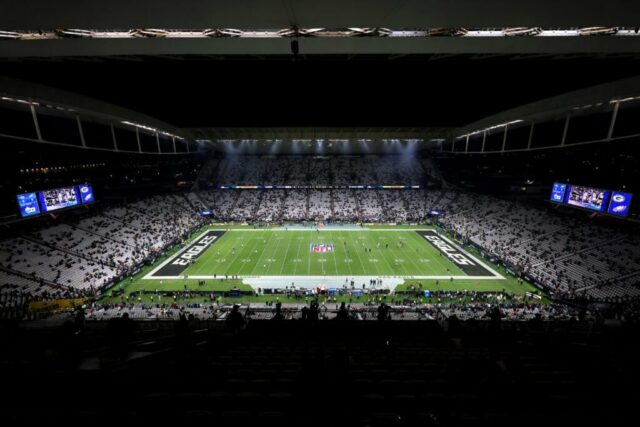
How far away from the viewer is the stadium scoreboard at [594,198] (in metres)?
27.0

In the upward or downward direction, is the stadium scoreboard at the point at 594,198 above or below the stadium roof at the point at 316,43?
below

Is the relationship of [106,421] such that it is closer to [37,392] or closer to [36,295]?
[37,392]

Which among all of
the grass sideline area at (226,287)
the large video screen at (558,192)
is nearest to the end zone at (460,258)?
the grass sideline area at (226,287)

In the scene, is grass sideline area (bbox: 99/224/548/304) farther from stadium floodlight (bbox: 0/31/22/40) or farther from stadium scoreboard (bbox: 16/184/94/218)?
stadium floodlight (bbox: 0/31/22/40)

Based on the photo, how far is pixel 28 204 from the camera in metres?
26.4

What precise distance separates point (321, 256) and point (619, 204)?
3001cm

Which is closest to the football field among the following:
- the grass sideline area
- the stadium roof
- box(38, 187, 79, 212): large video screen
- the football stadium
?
the football stadium

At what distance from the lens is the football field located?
29719 millimetres

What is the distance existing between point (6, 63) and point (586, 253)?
43.4 metres

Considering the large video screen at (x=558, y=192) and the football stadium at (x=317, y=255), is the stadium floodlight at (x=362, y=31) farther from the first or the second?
the large video screen at (x=558, y=192)

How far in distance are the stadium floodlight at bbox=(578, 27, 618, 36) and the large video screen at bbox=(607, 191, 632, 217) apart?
101ft

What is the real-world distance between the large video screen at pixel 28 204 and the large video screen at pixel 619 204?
55425mm

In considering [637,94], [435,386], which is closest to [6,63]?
[435,386]

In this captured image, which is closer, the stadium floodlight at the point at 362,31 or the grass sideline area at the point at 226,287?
the stadium floodlight at the point at 362,31
